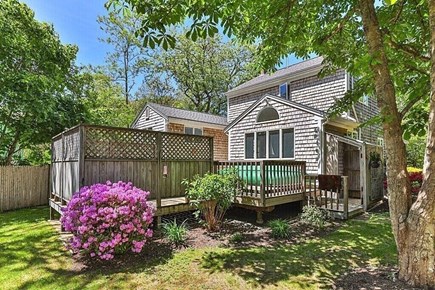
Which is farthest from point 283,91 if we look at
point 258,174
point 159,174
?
point 159,174

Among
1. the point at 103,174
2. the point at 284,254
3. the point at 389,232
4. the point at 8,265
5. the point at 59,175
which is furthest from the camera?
the point at 59,175

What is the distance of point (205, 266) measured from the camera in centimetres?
435

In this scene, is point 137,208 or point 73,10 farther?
point 73,10

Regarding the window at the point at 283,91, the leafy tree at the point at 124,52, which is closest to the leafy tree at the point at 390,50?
the window at the point at 283,91

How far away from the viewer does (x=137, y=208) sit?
4.82 meters

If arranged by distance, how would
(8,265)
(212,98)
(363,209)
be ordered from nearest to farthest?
1. (8,265)
2. (363,209)
3. (212,98)

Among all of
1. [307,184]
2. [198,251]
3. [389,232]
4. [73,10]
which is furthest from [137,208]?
[73,10]

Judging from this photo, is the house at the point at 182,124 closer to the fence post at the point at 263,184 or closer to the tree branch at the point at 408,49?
the fence post at the point at 263,184

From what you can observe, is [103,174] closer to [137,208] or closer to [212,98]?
[137,208]

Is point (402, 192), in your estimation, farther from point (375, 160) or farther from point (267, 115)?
point (267, 115)

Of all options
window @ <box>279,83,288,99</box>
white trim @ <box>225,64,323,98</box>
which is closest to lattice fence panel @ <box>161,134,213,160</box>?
white trim @ <box>225,64,323,98</box>

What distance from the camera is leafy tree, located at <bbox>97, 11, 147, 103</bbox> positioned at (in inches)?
967

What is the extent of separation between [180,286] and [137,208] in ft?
5.60

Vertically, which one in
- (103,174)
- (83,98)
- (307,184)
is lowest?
(307,184)
